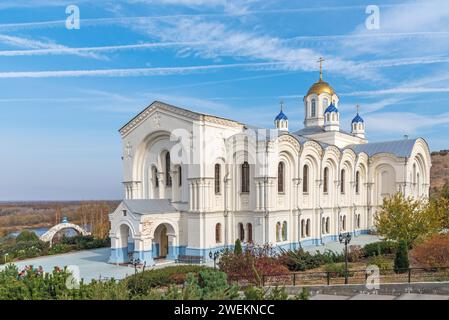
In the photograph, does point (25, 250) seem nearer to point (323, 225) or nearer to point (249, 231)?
point (249, 231)

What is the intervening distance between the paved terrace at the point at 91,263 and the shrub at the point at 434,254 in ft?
29.7

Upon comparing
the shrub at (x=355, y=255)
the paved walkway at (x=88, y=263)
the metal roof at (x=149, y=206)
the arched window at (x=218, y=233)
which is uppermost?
the metal roof at (x=149, y=206)

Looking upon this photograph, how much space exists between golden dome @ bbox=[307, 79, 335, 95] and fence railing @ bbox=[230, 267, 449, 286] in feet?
97.6

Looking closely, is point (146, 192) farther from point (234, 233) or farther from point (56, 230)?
point (56, 230)

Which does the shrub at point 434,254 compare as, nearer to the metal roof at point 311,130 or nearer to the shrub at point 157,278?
the shrub at point 157,278

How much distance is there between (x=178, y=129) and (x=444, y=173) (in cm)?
8893

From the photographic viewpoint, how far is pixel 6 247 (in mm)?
30922

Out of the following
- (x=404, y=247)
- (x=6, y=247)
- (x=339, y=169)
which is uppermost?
(x=339, y=169)

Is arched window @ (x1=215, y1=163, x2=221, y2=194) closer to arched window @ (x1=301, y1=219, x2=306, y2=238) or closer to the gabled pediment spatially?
the gabled pediment

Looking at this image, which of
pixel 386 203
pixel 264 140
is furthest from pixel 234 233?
pixel 386 203

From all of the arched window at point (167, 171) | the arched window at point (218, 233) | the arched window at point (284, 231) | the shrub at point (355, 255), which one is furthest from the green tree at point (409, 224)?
the arched window at point (167, 171)

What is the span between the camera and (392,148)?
1526 inches

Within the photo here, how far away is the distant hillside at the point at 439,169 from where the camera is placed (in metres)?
90.5

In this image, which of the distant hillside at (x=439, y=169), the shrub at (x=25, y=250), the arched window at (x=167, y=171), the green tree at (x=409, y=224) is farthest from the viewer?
the distant hillside at (x=439, y=169)
